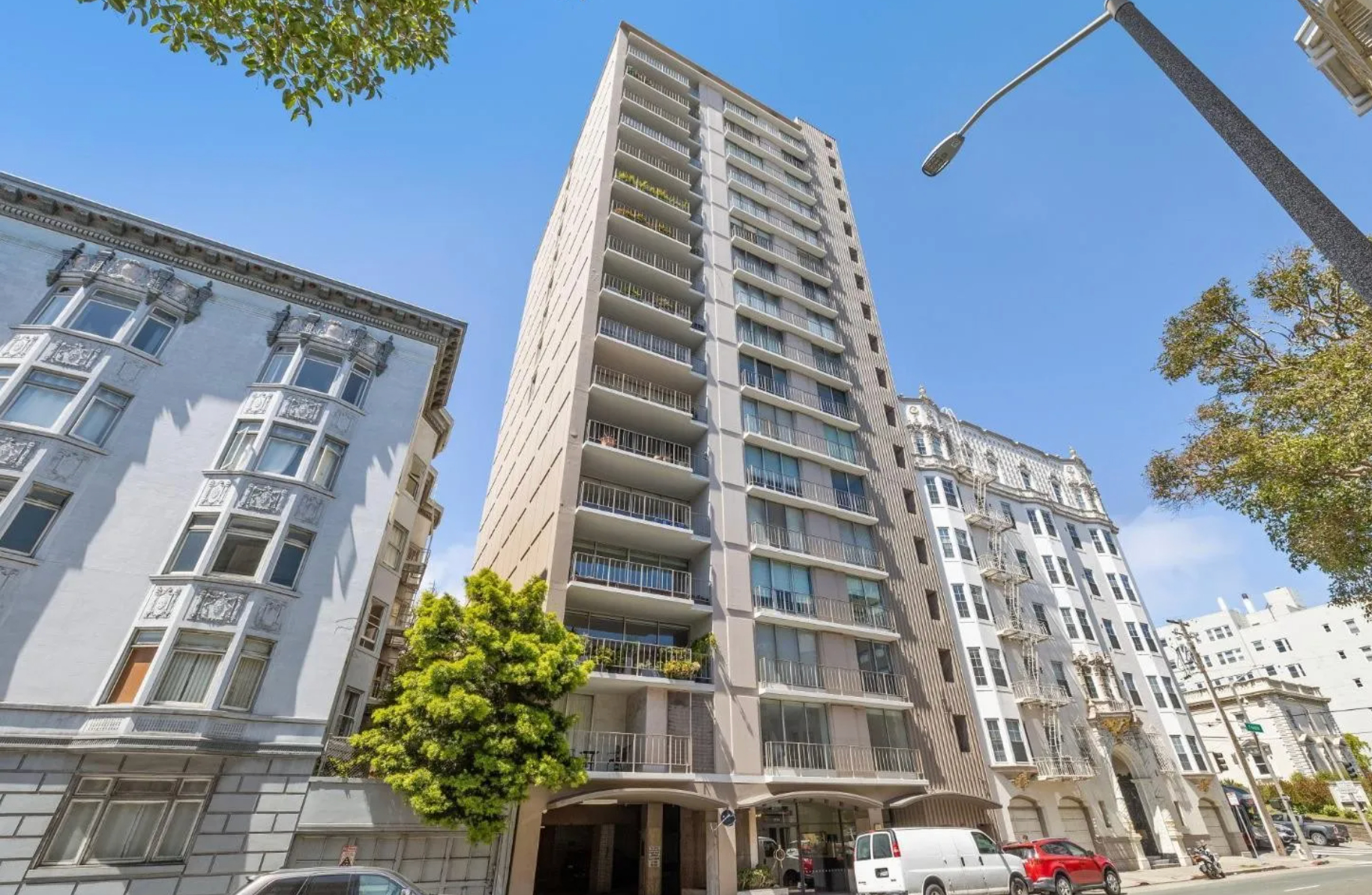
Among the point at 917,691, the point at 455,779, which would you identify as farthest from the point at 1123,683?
the point at 455,779

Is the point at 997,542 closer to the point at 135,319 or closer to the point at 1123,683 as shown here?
the point at 1123,683

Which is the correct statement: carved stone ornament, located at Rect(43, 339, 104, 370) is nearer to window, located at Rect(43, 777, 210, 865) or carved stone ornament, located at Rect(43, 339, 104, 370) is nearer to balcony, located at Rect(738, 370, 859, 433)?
window, located at Rect(43, 777, 210, 865)

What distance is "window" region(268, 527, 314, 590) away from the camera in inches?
696

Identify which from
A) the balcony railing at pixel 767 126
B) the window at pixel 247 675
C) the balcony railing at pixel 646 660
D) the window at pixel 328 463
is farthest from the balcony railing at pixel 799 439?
the balcony railing at pixel 767 126

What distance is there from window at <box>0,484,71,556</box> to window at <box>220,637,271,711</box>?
18.7ft

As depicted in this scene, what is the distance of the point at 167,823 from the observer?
14234 millimetres

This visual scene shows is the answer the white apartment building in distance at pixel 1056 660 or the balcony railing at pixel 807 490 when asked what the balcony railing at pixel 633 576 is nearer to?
the balcony railing at pixel 807 490

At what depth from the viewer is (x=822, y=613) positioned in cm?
2556

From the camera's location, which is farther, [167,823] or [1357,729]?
[1357,729]

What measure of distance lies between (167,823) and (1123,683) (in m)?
45.5

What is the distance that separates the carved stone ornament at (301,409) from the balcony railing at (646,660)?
12005mm

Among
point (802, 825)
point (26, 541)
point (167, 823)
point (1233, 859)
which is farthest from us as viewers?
point (1233, 859)

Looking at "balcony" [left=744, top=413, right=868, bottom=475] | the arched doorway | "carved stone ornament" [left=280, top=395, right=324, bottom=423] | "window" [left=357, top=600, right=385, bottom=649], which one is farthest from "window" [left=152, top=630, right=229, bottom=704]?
the arched doorway

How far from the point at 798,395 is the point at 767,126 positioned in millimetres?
25021
